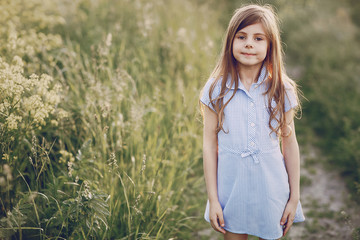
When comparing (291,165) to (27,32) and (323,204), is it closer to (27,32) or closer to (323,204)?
(323,204)

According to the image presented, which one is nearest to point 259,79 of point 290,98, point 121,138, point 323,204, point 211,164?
point 290,98

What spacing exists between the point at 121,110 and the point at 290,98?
1.70m

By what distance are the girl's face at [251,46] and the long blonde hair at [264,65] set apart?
3 centimetres

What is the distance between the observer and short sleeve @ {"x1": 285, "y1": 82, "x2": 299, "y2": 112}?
5.76 feet

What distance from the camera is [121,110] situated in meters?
3.01

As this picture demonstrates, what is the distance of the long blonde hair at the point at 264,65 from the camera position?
5.70ft

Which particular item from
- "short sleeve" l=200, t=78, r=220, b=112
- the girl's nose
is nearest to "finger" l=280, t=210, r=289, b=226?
"short sleeve" l=200, t=78, r=220, b=112

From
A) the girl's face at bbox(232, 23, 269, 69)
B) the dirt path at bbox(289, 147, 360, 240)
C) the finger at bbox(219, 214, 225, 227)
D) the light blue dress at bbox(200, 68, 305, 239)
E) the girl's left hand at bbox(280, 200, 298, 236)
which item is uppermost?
the girl's face at bbox(232, 23, 269, 69)

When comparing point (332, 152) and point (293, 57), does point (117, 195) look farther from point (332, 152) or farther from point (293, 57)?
point (293, 57)

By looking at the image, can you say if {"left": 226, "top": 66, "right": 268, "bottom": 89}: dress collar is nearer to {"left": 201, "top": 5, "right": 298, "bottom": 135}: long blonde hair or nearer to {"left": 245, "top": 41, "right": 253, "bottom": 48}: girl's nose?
→ {"left": 201, "top": 5, "right": 298, "bottom": 135}: long blonde hair

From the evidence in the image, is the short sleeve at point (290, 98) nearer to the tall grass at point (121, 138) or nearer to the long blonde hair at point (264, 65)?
the long blonde hair at point (264, 65)

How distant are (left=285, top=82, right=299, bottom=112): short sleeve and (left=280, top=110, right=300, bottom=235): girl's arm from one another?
4 cm

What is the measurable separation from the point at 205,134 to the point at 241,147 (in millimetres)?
234

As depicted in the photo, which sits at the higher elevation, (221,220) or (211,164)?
(211,164)
